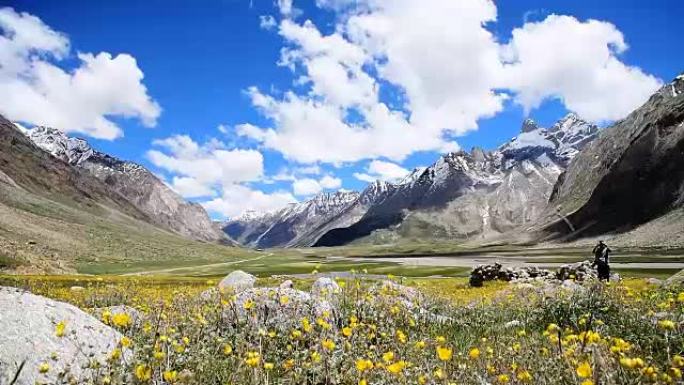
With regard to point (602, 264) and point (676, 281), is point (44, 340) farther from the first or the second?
point (602, 264)

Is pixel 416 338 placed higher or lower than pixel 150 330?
lower

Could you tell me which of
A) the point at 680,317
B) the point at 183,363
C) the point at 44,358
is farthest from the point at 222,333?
the point at 680,317

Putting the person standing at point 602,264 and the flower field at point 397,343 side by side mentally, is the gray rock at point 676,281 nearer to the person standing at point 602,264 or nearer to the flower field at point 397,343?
the person standing at point 602,264

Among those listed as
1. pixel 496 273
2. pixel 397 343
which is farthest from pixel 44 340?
pixel 496 273

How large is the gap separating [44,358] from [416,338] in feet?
20.2

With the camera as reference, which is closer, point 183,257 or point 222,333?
point 222,333

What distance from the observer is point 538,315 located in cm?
1261

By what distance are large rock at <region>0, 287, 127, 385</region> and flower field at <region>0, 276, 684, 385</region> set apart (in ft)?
0.53

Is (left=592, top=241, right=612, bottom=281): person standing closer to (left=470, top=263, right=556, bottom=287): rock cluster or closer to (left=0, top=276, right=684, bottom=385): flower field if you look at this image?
(left=470, top=263, right=556, bottom=287): rock cluster

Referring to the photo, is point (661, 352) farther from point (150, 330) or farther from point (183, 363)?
point (150, 330)

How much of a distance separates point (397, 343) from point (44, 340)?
5.36 m

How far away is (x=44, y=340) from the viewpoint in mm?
6438

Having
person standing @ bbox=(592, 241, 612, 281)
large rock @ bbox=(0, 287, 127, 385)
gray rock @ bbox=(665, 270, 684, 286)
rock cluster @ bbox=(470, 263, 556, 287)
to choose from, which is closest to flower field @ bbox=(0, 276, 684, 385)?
large rock @ bbox=(0, 287, 127, 385)

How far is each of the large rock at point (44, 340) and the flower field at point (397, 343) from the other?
6.4 inches
